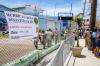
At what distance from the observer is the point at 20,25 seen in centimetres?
786

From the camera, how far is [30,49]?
11219 mm

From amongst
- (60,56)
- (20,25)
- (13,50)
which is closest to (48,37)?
(13,50)

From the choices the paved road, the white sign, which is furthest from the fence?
the paved road

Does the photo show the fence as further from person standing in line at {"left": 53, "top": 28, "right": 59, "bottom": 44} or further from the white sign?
person standing in line at {"left": 53, "top": 28, "right": 59, "bottom": 44}

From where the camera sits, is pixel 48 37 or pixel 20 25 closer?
pixel 20 25

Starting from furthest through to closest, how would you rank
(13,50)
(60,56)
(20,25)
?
(13,50), (20,25), (60,56)

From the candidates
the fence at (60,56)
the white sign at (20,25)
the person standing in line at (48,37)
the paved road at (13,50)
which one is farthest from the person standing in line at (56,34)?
the white sign at (20,25)

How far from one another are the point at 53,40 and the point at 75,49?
153 inches

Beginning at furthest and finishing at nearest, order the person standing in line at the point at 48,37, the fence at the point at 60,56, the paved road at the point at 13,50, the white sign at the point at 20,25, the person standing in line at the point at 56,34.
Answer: the person standing in line at the point at 56,34, the person standing in line at the point at 48,37, the paved road at the point at 13,50, the white sign at the point at 20,25, the fence at the point at 60,56

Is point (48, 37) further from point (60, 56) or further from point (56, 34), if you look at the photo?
point (60, 56)

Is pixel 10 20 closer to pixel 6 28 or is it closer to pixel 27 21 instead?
pixel 6 28

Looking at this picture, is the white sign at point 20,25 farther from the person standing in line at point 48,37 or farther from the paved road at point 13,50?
the person standing in line at point 48,37

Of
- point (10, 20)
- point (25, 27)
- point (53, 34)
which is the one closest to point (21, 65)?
point (25, 27)

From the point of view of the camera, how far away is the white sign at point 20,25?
707 centimetres
